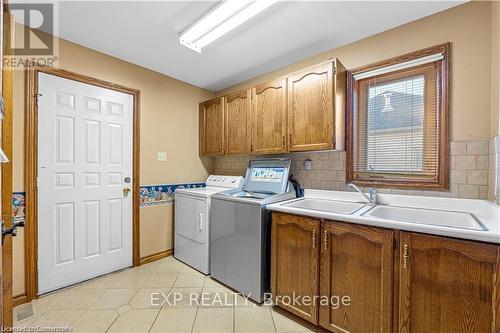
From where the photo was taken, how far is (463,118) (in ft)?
5.53

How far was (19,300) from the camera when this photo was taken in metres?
1.91

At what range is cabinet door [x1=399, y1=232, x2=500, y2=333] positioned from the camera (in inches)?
43.9

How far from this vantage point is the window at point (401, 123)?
1.77 meters

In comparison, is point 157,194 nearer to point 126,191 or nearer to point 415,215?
point 126,191

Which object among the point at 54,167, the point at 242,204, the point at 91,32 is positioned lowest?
the point at 242,204

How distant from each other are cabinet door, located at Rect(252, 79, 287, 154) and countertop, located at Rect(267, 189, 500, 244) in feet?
2.43

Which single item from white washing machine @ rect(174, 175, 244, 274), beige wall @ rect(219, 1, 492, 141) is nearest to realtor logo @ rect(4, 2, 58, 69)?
white washing machine @ rect(174, 175, 244, 274)

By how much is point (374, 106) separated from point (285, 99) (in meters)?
0.83

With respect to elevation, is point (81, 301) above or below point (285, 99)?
below

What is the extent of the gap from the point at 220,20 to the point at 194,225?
2.07 meters

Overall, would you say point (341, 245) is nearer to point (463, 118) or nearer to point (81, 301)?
point (463, 118)

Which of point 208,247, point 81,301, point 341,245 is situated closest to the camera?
point 341,245

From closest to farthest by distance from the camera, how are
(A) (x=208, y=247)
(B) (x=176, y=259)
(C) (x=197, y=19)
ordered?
(C) (x=197, y=19) < (A) (x=208, y=247) < (B) (x=176, y=259)

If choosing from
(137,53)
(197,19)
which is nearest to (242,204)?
(197,19)
